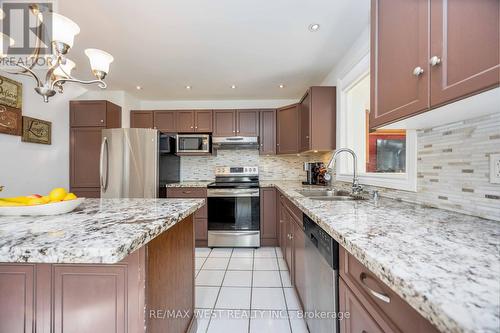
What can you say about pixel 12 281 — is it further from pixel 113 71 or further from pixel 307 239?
pixel 113 71

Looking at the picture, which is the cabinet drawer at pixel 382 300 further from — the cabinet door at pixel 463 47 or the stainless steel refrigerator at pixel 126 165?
the stainless steel refrigerator at pixel 126 165

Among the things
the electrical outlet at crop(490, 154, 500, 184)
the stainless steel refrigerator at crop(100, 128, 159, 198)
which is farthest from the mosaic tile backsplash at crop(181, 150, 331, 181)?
the electrical outlet at crop(490, 154, 500, 184)

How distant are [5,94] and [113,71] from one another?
3.46 feet

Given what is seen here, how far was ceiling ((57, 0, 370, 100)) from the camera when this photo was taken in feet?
5.39

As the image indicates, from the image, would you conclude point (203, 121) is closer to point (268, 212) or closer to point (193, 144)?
point (193, 144)

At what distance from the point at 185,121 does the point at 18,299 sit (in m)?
3.06

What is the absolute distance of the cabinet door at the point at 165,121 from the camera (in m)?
3.52

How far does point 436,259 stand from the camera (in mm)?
518

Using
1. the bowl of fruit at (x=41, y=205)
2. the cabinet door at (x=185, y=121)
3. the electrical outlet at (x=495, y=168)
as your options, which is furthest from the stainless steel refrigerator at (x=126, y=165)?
the electrical outlet at (x=495, y=168)

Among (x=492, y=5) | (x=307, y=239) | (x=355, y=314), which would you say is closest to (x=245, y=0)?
(x=492, y=5)

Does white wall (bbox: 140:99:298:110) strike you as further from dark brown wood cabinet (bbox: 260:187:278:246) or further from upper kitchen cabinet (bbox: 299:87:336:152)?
dark brown wood cabinet (bbox: 260:187:278:246)

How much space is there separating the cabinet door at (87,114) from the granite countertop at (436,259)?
338 centimetres

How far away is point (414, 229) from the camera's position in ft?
2.53

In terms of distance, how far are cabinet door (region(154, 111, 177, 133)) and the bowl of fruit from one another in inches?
99.7
